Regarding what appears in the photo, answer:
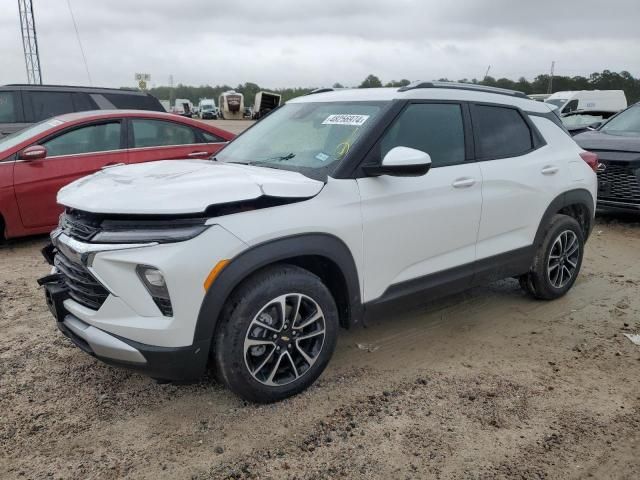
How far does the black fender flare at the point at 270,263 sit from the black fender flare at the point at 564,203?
77.3 inches

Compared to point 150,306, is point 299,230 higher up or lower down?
higher up

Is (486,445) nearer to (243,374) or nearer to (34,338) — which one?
(243,374)

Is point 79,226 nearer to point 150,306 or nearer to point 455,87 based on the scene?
point 150,306

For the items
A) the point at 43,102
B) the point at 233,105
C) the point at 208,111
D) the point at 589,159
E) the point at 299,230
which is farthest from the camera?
the point at 208,111

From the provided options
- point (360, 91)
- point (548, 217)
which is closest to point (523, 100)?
point (548, 217)

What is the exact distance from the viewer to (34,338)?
3.96m

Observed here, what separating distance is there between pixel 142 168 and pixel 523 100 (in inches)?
120

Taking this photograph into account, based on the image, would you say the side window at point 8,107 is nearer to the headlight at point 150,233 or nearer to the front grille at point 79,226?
the front grille at point 79,226

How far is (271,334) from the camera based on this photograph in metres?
2.99

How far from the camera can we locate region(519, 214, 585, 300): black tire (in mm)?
4543

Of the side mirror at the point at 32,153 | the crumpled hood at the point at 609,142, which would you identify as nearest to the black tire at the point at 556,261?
the crumpled hood at the point at 609,142

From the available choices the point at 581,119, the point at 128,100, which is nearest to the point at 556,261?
the point at 128,100

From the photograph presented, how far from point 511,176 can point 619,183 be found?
443 cm

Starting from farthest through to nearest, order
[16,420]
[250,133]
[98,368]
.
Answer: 1. [250,133]
2. [98,368]
3. [16,420]
